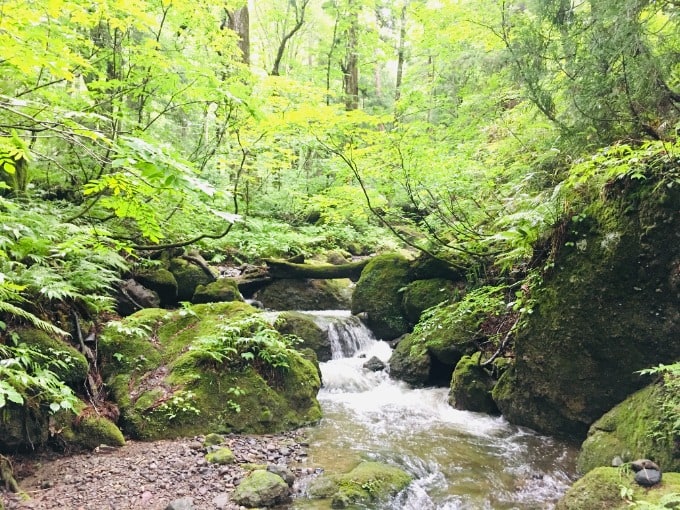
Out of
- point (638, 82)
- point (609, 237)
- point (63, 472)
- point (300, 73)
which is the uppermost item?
point (300, 73)

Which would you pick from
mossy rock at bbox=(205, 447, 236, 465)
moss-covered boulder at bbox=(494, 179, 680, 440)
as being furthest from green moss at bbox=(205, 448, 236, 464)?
moss-covered boulder at bbox=(494, 179, 680, 440)

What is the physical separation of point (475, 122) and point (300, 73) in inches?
568

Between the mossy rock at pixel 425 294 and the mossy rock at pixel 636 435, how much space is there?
13.9 feet

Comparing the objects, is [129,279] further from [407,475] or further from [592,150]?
[592,150]

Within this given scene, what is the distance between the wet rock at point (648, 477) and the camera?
3694mm

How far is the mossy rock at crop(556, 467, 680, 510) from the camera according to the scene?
141 inches

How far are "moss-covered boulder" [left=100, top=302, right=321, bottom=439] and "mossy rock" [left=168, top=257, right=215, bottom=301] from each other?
2287 mm

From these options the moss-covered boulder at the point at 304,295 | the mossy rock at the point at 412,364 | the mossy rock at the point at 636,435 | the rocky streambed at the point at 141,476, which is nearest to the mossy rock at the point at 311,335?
the mossy rock at the point at 412,364

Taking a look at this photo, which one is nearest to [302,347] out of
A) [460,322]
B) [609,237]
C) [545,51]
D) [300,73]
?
[460,322]

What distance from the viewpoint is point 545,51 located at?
6625mm

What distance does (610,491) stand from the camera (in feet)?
12.5

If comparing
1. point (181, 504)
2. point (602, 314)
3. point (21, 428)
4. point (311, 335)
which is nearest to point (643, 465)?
point (602, 314)

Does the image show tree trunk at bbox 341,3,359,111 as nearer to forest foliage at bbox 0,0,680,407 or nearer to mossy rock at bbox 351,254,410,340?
forest foliage at bbox 0,0,680,407

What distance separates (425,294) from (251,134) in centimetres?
516
